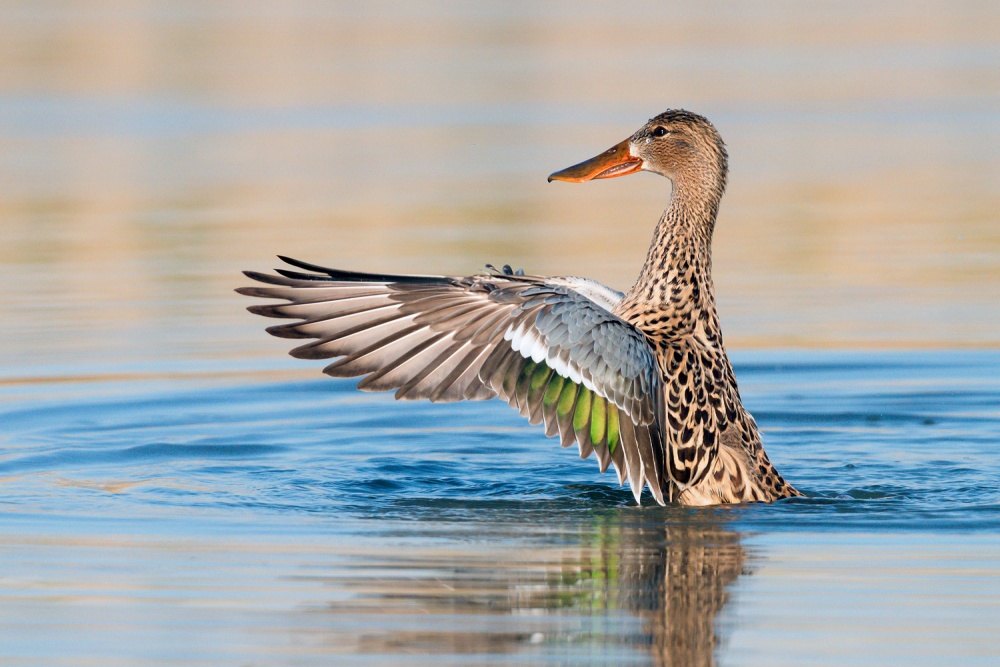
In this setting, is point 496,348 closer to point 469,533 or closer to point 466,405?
point 469,533

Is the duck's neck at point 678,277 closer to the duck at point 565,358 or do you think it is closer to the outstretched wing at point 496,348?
the duck at point 565,358

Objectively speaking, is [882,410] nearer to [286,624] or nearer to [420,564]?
[420,564]

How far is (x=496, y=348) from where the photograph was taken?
726 centimetres

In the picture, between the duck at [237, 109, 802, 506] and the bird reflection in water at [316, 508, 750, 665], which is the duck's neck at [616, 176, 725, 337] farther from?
the bird reflection in water at [316, 508, 750, 665]

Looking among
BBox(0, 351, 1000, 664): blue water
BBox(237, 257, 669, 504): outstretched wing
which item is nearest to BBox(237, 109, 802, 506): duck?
BBox(237, 257, 669, 504): outstretched wing

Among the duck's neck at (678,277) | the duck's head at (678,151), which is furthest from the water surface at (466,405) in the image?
the duck's head at (678,151)

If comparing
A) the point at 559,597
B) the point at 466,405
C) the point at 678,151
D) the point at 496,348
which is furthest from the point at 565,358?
the point at 466,405

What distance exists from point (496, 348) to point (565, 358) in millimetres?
308

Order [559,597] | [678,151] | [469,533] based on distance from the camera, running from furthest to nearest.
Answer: [678,151] < [469,533] < [559,597]

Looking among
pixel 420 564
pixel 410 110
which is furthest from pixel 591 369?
pixel 410 110

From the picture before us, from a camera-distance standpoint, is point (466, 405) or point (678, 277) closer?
point (678, 277)

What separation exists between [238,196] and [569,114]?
4.95 metres

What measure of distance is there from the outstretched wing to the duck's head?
43.9 inches

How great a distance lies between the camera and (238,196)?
1582 cm
